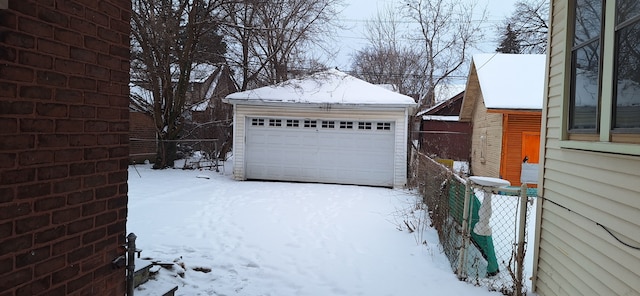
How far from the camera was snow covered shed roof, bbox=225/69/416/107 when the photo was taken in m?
12.3

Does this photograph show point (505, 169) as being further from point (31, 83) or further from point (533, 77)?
point (31, 83)

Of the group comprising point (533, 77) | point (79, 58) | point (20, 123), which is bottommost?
point (20, 123)

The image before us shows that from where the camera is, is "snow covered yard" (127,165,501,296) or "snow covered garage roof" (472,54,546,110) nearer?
"snow covered yard" (127,165,501,296)

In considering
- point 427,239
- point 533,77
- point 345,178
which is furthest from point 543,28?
point 427,239

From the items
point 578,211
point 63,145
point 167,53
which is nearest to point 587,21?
point 578,211

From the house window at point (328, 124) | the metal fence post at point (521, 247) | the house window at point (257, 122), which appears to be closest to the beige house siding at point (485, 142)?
the house window at point (328, 124)

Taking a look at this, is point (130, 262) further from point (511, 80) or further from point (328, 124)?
point (511, 80)

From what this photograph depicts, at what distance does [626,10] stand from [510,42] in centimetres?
3104

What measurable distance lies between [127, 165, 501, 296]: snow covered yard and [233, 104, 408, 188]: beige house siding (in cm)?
174

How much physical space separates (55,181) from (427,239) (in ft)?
18.0

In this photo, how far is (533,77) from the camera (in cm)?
1373

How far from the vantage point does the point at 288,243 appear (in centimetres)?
613

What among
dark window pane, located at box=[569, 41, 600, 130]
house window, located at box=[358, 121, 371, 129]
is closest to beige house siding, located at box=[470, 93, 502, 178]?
house window, located at box=[358, 121, 371, 129]

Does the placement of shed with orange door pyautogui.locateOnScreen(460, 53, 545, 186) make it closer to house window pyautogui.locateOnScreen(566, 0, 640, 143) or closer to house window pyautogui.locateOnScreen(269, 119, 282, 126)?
house window pyautogui.locateOnScreen(269, 119, 282, 126)
